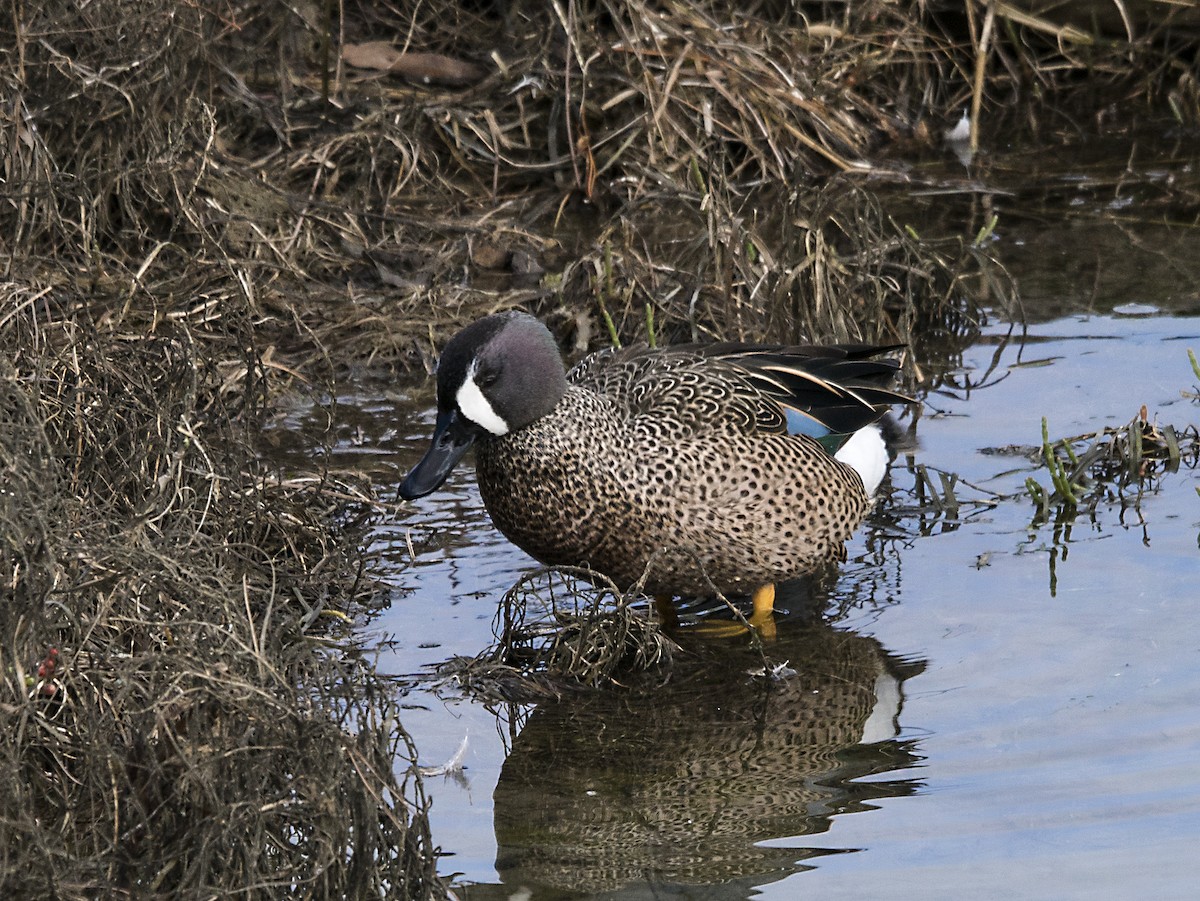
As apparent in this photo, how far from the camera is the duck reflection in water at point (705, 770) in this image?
3.32 m

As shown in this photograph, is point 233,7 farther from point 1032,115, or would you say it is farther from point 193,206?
point 1032,115

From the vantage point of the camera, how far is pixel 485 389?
4.04m

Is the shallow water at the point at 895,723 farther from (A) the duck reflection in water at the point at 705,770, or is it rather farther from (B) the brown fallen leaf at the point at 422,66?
(B) the brown fallen leaf at the point at 422,66

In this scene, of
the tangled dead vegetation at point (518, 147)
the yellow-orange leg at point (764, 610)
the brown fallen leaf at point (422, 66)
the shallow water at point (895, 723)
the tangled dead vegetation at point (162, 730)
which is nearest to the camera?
the tangled dead vegetation at point (162, 730)

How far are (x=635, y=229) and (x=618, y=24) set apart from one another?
53.1 inches

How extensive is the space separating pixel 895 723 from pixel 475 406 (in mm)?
1180

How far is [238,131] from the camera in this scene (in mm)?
6824

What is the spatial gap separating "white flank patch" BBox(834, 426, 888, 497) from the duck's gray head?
912mm

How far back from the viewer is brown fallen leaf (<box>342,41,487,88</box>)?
738 cm

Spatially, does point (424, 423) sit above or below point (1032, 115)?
below

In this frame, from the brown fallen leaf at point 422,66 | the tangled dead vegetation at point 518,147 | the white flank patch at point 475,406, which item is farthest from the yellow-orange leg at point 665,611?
the brown fallen leaf at point 422,66

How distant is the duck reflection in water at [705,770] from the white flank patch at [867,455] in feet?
1.61

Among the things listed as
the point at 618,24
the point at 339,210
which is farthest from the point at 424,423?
the point at 618,24

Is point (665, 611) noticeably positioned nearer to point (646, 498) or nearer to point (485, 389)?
point (646, 498)
